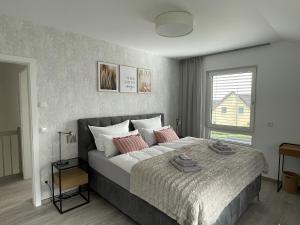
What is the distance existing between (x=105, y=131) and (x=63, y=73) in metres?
1.10

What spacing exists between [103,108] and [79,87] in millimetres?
565

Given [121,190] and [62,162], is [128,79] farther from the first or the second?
[121,190]

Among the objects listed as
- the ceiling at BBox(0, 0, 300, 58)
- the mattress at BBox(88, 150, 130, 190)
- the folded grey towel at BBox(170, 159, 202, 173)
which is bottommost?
the mattress at BBox(88, 150, 130, 190)

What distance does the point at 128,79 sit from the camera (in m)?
3.75

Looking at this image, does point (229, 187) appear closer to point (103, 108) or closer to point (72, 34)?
point (103, 108)

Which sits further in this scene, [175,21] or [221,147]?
[221,147]

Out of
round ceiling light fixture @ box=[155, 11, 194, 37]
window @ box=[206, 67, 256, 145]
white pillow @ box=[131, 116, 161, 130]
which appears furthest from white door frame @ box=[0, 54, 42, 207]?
window @ box=[206, 67, 256, 145]

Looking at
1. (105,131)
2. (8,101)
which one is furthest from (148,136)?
(8,101)

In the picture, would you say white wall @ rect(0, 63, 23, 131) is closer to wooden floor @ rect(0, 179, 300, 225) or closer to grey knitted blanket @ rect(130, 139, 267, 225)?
wooden floor @ rect(0, 179, 300, 225)

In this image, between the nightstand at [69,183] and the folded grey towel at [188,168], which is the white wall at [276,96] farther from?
the nightstand at [69,183]

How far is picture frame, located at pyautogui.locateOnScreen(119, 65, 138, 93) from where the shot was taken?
365cm

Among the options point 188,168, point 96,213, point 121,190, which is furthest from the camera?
point 96,213

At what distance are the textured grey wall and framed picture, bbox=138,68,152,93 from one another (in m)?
0.31

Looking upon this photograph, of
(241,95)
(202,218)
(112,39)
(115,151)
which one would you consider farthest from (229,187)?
(112,39)
